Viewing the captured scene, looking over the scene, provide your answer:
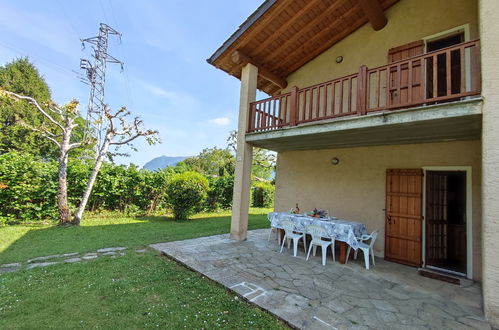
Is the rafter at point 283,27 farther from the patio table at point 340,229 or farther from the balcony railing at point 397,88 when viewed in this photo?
the patio table at point 340,229

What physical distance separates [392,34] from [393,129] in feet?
11.7

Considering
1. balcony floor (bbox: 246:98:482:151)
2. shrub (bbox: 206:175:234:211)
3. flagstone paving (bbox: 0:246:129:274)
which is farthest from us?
shrub (bbox: 206:175:234:211)

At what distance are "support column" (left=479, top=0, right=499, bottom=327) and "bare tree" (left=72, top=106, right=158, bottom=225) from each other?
33.6 ft

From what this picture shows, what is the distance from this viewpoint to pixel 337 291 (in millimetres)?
3822

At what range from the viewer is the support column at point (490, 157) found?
2.99m

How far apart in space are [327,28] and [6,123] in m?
25.4

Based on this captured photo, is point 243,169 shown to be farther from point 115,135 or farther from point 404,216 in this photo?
point 115,135

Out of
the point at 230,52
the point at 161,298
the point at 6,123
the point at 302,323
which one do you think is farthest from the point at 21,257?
the point at 6,123

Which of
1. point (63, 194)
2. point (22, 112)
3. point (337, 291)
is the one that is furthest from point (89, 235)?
point (22, 112)

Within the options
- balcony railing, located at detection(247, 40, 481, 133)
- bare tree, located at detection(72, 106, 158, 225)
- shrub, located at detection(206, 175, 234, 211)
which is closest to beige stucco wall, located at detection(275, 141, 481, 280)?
balcony railing, located at detection(247, 40, 481, 133)

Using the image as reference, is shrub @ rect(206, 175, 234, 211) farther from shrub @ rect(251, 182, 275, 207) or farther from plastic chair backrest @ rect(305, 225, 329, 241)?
plastic chair backrest @ rect(305, 225, 329, 241)

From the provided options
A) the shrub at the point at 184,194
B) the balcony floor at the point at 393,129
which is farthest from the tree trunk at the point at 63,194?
the balcony floor at the point at 393,129

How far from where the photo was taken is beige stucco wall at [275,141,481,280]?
4.91 meters

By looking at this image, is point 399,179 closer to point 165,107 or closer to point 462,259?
point 462,259
